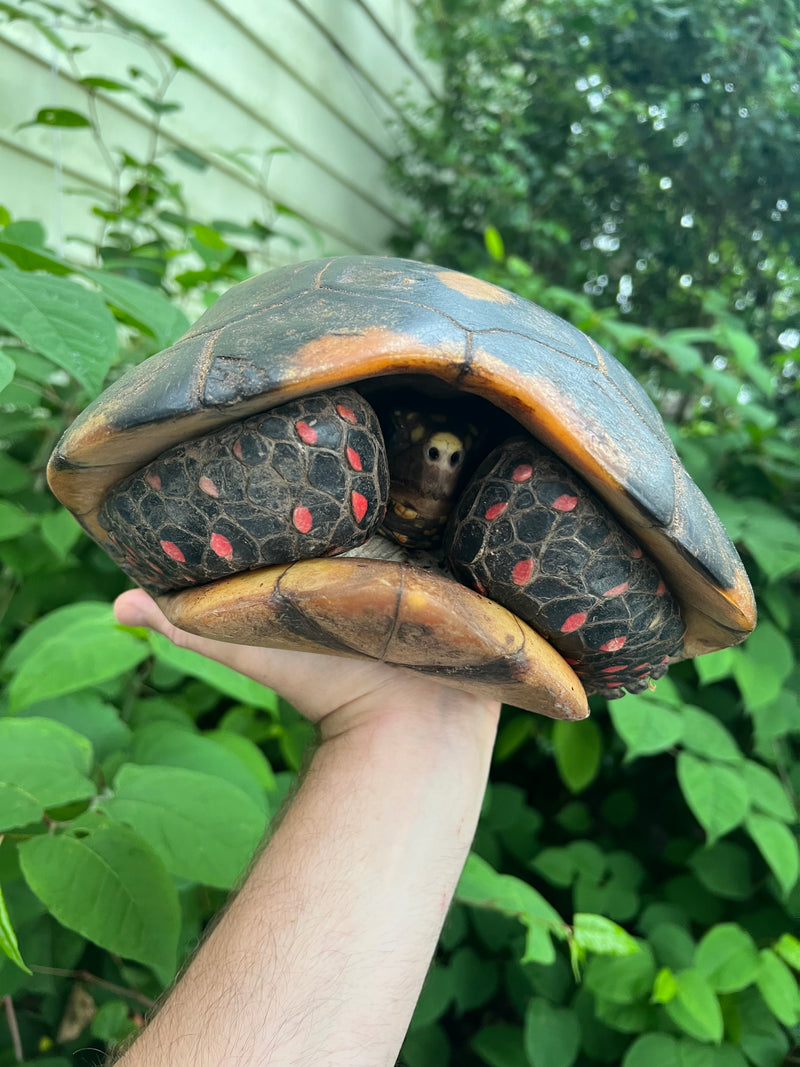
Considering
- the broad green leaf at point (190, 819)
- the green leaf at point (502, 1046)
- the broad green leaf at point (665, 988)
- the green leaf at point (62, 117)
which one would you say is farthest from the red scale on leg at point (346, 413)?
the green leaf at point (502, 1046)

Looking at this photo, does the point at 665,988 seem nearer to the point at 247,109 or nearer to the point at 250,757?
→ the point at 250,757

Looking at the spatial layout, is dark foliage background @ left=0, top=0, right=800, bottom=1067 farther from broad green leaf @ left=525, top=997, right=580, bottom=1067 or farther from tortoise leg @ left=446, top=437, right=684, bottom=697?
tortoise leg @ left=446, top=437, right=684, bottom=697

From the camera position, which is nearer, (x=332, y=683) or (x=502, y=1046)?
(x=332, y=683)

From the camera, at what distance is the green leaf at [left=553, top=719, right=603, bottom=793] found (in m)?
1.32

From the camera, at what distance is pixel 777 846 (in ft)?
3.51

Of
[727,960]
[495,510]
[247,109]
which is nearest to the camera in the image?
[495,510]

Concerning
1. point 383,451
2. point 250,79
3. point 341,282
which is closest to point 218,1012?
point 383,451

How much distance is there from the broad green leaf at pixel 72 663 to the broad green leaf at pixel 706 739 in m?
0.81

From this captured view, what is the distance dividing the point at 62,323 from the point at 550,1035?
1.12 metres

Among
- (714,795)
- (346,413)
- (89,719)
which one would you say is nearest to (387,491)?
(346,413)

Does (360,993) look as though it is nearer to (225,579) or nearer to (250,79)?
(225,579)

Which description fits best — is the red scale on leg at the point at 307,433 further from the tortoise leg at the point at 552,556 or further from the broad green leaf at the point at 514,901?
the broad green leaf at the point at 514,901

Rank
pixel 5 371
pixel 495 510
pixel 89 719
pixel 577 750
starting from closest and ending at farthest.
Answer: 1. pixel 5 371
2. pixel 495 510
3. pixel 89 719
4. pixel 577 750

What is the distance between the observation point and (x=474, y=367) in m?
0.55
